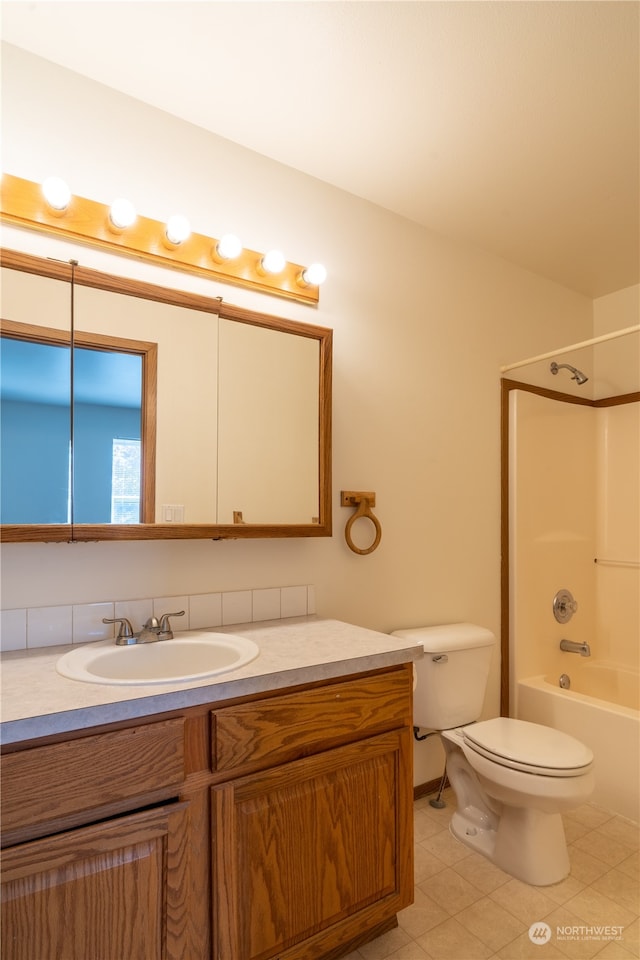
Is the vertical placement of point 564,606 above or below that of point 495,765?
above

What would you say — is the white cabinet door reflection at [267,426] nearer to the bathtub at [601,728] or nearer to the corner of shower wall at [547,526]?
the corner of shower wall at [547,526]

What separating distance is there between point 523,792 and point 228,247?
197cm

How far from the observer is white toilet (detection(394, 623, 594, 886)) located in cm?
171

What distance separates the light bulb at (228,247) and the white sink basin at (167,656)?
3.85ft

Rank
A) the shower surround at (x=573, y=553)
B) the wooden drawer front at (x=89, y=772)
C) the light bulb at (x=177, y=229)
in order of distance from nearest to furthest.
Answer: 1. the wooden drawer front at (x=89, y=772)
2. the light bulb at (x=177, y=229)
3. the shower surround at (x=573, y=553)

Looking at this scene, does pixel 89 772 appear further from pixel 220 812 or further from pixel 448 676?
pixel 448 676

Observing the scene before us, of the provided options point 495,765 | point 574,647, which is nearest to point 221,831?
point 495,765

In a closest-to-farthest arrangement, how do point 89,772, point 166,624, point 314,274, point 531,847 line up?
point 89,772 < point 166,624 < point 531,847 < point 314,274

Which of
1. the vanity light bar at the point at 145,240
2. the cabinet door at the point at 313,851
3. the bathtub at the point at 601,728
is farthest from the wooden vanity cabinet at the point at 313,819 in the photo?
the vanity light bar at the point at 145,240

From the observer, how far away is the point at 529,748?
1.81 m

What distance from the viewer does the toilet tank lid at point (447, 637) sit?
203 cm

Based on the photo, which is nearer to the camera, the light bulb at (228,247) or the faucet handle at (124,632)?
the faucet handle at (124,632)

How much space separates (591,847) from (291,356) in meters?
2.06

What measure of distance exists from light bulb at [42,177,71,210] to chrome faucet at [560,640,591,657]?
2.79 meters
